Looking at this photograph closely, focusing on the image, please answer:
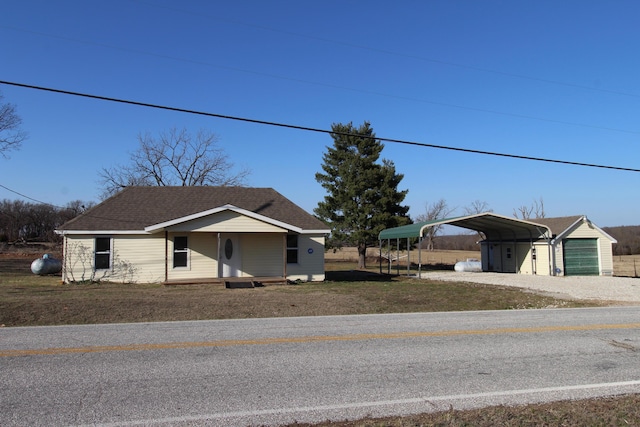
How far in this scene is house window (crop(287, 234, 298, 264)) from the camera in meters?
22.6

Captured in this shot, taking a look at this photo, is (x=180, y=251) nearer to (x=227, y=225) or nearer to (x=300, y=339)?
(x=227, y=225)

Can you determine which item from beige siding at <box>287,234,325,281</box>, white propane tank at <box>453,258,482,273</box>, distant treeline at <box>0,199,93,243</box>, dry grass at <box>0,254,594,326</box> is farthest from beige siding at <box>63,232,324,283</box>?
distant treeline at <box>0,199,93,243</box>

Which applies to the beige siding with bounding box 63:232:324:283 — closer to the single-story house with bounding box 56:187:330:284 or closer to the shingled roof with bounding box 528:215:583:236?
the single-story house with bounding box 56:187:330:284

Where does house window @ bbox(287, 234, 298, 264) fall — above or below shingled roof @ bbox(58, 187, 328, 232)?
below

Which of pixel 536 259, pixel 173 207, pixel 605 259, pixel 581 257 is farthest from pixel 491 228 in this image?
pixel 173 207

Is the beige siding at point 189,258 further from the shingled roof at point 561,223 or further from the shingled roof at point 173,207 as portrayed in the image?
the shingled roof at point 561,223

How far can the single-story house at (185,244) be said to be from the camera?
66.0 feet

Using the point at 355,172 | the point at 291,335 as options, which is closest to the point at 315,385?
the point at 291,335

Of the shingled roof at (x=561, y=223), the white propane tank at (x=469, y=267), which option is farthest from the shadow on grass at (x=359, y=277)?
the shingled roof at (x=561, y=223)

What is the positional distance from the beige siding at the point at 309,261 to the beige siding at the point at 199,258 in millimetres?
3556

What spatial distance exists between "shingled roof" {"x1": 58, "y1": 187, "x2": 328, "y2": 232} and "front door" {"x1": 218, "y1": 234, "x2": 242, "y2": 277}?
1.70 metres

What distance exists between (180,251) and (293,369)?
16313 millimetres

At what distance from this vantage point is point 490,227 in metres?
31.7

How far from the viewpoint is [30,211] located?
84.5 metres
